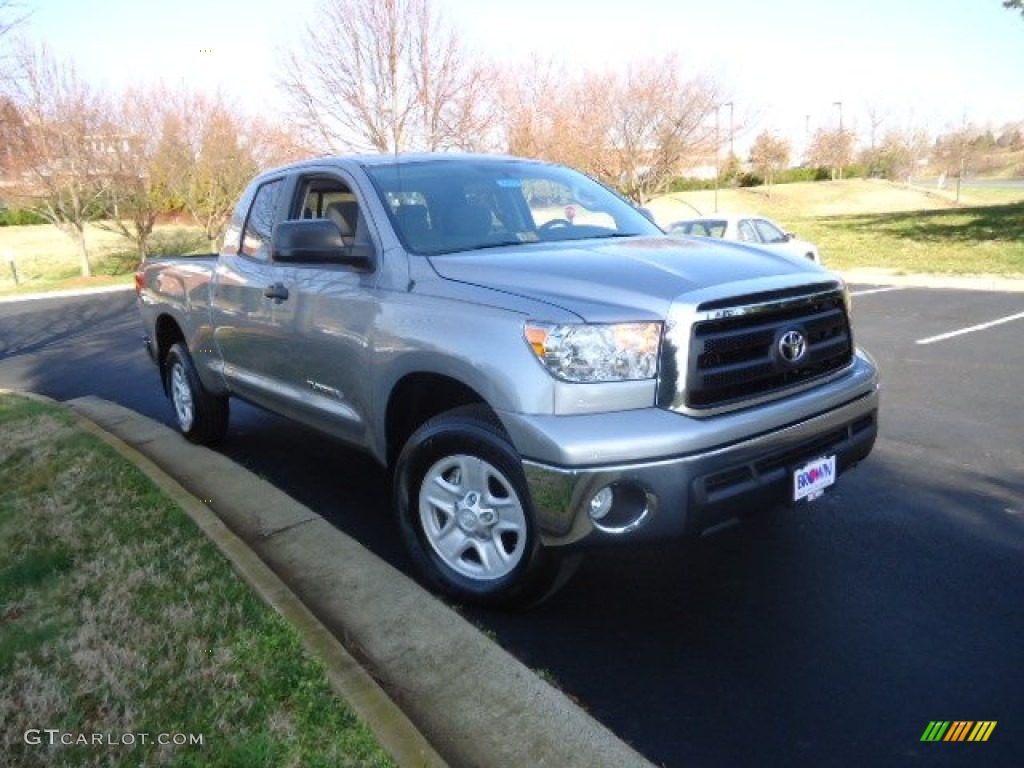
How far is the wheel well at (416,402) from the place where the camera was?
3.41 metres

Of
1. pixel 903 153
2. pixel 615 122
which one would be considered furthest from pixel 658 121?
pixel 903 153

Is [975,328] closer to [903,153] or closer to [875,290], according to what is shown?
[875,290]

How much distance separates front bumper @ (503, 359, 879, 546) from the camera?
8.90 ft

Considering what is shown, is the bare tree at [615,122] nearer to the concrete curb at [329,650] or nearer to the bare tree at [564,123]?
the bare tree at [564,123]

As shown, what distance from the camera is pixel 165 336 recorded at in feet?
20.4

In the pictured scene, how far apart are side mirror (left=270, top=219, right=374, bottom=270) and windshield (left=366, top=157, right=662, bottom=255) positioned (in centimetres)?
20

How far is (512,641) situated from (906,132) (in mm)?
68145

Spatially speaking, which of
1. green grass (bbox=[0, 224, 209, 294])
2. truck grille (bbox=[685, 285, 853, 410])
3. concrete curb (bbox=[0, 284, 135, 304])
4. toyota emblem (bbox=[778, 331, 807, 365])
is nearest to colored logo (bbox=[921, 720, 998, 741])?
truck grille (bbox=[685, 285, 853, 410])

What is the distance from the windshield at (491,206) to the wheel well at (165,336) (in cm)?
275

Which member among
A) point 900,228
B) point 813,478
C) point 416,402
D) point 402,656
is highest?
point 416,402

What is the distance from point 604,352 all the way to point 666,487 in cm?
50

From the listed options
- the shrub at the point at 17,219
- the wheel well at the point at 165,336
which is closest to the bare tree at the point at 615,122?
the wheel well at the point at 165,336

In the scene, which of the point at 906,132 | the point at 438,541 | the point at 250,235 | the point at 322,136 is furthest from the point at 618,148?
the point at 906,132

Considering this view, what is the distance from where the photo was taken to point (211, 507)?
4.50 metres
